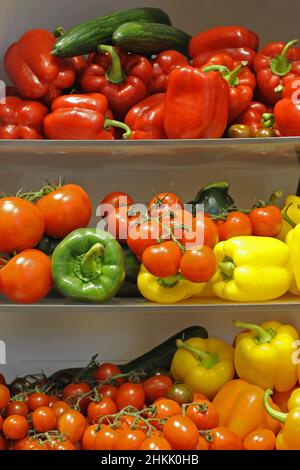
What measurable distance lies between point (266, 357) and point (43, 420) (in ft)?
2.40

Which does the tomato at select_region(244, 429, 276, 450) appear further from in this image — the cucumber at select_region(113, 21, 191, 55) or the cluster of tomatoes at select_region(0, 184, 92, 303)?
the cucumber at select_region(113, 21, 191, 55)

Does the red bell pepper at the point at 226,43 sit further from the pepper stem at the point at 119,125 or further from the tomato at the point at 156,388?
the tomato at the point at 156,388

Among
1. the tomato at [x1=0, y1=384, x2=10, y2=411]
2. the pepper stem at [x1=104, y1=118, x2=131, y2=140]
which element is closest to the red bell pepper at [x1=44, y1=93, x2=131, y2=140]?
the pepper stem at [x1=104, y1=118, x2=131, y2=140]

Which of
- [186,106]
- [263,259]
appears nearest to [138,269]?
[263,259]

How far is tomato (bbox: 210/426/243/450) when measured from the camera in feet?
6.51

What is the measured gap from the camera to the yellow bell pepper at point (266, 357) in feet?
7.19

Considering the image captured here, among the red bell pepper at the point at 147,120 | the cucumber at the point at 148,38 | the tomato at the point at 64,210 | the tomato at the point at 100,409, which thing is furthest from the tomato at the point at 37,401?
the cucumber at the point at 148,38

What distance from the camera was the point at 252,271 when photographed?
2.07 m

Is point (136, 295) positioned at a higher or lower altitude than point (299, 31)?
Answer: lower

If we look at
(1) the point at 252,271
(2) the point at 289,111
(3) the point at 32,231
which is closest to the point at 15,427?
(3) the point at 32,231

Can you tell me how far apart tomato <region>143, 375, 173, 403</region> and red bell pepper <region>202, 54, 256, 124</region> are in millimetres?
900

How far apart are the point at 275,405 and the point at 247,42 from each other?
1.23 meters
